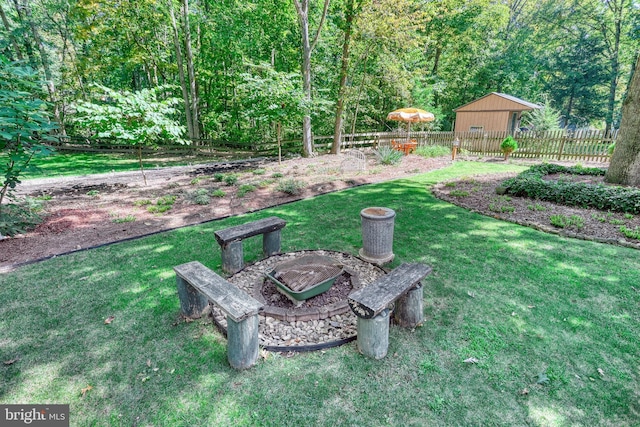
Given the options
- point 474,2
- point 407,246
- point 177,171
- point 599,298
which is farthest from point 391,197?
point 474,2

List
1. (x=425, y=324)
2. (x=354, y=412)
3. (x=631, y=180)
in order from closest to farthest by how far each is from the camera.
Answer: (x=354, y=412) < (x=425, y=324) < (x=631, y=180)

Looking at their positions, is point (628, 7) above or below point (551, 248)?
above

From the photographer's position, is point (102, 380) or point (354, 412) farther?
point (102, 380)

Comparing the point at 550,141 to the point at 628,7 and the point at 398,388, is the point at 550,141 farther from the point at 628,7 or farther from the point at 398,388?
the point at 628,7

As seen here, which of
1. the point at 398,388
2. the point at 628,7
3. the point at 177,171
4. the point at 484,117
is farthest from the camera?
the point at 628,7

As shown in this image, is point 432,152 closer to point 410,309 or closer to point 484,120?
point 484,120

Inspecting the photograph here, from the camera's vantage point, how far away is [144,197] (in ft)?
25.6

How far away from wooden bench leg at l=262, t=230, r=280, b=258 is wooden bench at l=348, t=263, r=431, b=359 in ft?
6.90

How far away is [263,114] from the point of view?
11.0m

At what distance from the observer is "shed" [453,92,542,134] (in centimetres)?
1914

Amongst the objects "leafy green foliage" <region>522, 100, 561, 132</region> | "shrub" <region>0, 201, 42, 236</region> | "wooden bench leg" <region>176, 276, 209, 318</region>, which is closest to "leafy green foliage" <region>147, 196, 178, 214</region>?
"shrub" <region>0, 201, 42, 236</region>

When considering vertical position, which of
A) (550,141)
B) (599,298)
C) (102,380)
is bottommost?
(102,380)

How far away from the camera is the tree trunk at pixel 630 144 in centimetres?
708

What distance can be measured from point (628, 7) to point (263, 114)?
30.3 meters
